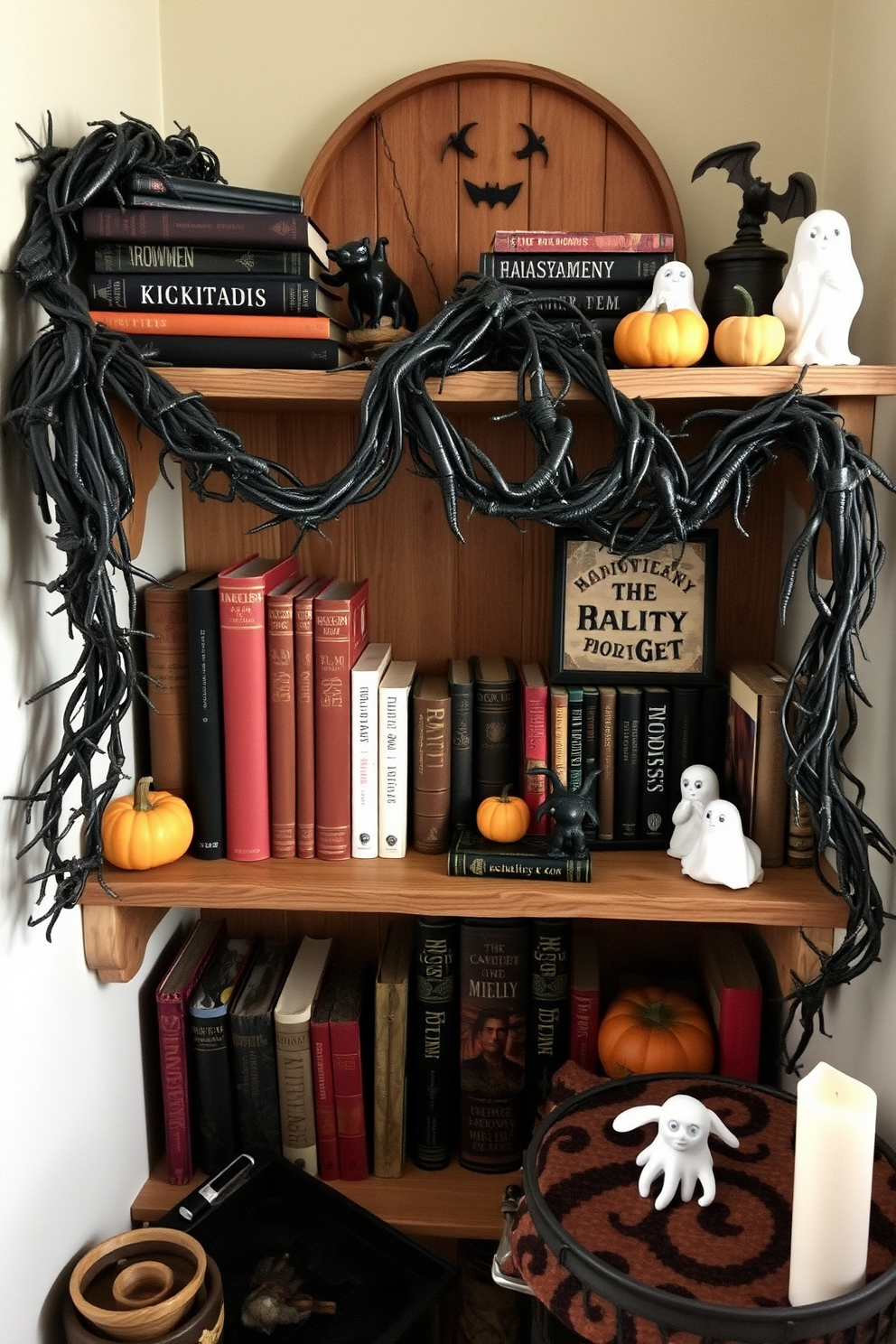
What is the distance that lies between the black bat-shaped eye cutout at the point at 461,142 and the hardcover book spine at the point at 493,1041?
90 cm

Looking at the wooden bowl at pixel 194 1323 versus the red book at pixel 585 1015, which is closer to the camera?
the wooden bowl at pixel 194 1323

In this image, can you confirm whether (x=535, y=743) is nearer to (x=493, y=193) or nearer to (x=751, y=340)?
(x=751, y=340)

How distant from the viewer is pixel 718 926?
55.4 inches

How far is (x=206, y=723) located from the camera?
1168 millimetres

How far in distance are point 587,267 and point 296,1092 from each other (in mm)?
996

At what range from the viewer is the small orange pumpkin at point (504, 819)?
1180 mm

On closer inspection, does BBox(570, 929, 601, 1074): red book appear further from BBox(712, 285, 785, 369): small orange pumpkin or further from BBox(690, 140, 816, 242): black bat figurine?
BBox(690, 140, 816, 242): black bat figurine

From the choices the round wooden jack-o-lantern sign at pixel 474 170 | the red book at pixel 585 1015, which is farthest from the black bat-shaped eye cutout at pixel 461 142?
the red book at pixel 585 1015

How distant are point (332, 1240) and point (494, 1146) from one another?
225mm

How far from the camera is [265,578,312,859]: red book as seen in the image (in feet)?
3.78

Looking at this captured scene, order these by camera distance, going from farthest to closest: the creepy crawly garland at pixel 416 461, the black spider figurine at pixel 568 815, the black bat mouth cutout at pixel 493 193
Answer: the black bat mouth cutout at pixel 493 193 → the black spider figurine at pixel 568 815 → the creepy crawly garland at pixel 416 461

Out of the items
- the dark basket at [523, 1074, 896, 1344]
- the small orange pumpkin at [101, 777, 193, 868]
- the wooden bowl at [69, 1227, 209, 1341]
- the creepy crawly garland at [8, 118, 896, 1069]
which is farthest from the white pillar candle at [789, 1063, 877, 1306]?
the small orange pumpkin at [101, 777, 193, 868]

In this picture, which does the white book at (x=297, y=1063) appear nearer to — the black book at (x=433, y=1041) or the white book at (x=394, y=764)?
the black book at (x=433, y=1041)

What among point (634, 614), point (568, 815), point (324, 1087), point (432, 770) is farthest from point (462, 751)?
point (324, 1087)
